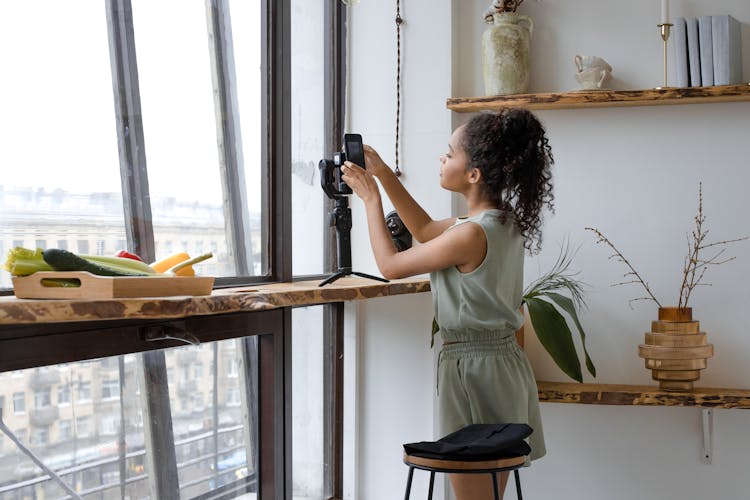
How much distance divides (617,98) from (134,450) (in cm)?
187

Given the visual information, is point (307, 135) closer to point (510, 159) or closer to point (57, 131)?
point (510, 159)

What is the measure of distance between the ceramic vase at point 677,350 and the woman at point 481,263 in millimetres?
673

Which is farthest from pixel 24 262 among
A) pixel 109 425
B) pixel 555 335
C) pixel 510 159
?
pixel 555 335

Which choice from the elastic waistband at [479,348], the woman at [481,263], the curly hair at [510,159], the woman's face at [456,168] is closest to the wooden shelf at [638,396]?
the woman at [481,263]

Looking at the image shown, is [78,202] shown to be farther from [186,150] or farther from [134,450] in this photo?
[134,450]

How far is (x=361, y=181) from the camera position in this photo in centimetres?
232

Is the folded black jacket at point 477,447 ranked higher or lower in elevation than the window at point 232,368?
lower

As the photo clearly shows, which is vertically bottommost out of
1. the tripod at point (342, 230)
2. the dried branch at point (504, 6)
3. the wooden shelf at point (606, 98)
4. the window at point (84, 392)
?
the window at point (84, 392)

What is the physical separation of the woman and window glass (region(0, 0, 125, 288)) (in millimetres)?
695

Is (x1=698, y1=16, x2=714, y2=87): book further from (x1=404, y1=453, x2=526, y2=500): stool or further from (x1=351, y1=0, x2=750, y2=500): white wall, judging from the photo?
(x1=404, y1=453, x2=526, y2=500): stool

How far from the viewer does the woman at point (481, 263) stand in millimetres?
2244

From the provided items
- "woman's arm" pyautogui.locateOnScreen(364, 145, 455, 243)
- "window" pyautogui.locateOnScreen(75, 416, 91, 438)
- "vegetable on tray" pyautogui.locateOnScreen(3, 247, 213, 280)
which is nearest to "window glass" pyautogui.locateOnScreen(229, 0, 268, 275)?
"woman's arm" pyautogui.locateOnScreen(364, 145, 455, 243)

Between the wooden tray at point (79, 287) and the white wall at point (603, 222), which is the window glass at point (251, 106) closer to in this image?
the white wall at point (603, 222)

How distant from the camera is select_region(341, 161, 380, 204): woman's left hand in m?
2.30
